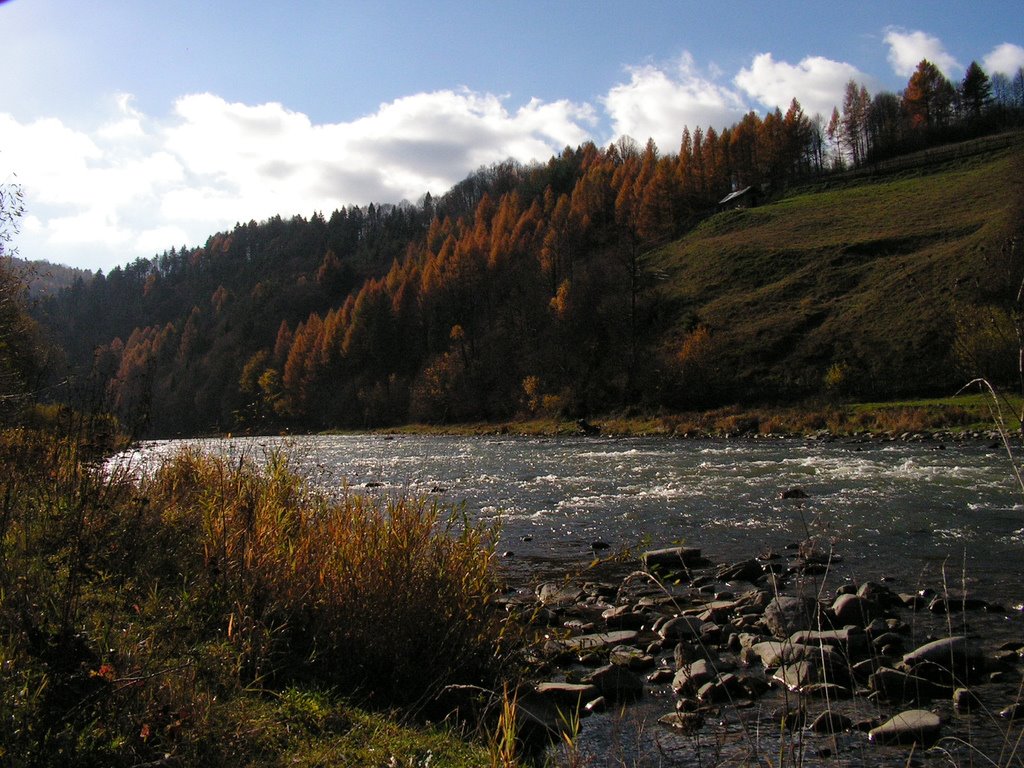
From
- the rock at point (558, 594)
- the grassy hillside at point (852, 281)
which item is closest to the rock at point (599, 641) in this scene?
the rock at point (558, 594)

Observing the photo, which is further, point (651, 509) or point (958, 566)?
point (651, 509)

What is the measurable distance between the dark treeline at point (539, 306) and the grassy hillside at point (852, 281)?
4.87 meters

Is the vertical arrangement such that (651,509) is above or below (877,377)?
below

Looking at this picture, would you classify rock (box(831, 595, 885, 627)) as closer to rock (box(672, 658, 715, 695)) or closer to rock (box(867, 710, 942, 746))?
rock (box(672, 658, 715, 695))

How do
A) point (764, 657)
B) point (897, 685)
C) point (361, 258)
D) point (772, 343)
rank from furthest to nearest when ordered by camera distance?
point (361, 258) < point (772, 343) < point (764, 657) < point (897, 685)

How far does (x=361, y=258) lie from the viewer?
190m

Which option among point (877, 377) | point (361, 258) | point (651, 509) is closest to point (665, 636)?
point (651, 509)

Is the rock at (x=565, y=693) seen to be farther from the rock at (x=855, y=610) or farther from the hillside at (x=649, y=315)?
the hillside at (x=649, y=315)

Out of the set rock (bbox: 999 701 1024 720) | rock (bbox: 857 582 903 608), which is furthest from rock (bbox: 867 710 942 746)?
rock (bbox: 857 582 903 608)

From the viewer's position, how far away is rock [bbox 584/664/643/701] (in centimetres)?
650

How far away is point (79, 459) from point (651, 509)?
13709mm

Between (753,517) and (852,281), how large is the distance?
56.8 meters

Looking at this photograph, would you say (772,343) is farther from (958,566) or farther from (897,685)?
(897,685)

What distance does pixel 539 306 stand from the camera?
9088 cm
